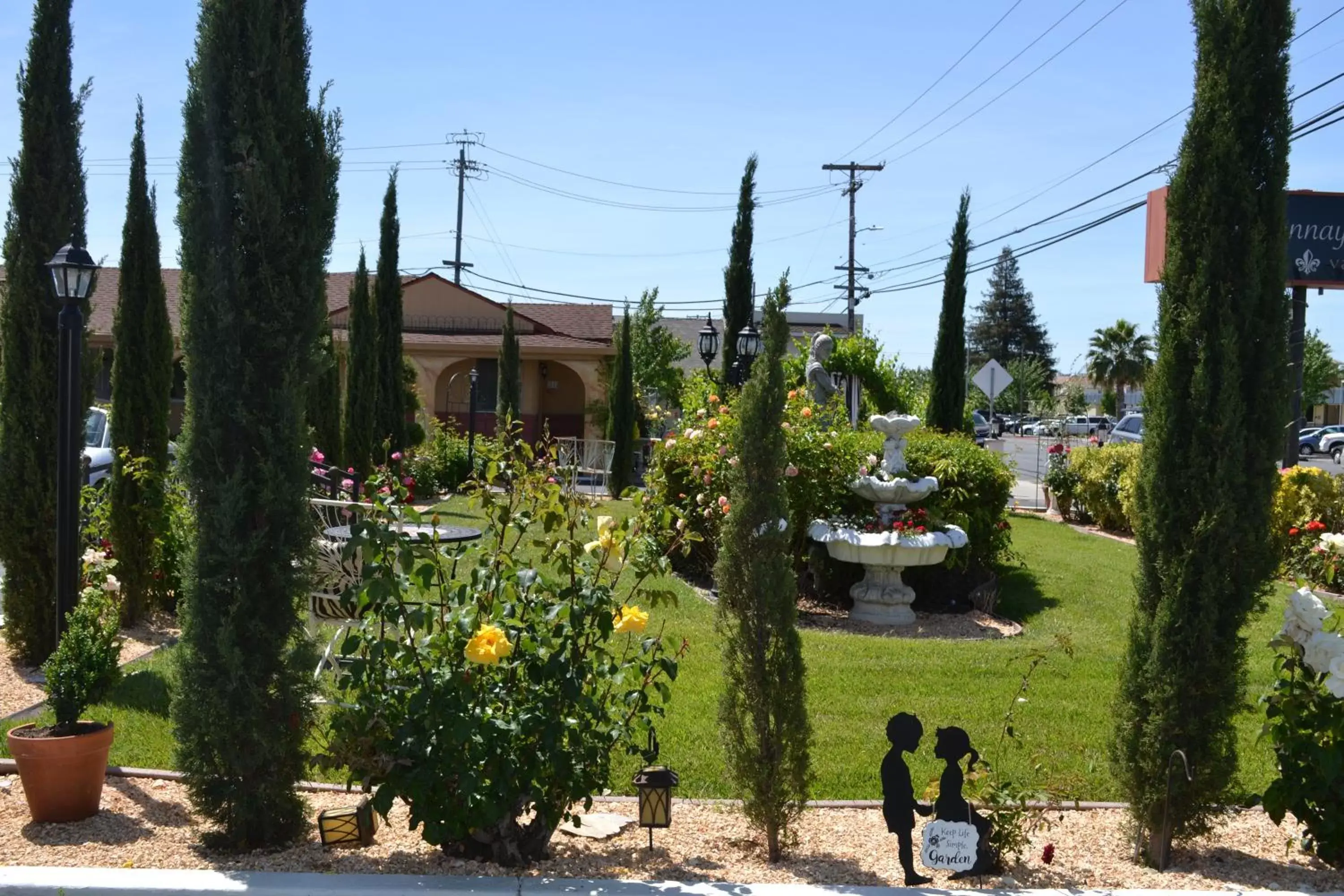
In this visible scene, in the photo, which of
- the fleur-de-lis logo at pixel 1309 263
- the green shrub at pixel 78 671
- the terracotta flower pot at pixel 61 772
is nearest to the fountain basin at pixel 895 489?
the green shrub at pixel 78 671

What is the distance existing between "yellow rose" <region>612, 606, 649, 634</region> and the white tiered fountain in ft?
19.7

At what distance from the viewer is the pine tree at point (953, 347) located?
22.4 m

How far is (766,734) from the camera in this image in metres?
4.04

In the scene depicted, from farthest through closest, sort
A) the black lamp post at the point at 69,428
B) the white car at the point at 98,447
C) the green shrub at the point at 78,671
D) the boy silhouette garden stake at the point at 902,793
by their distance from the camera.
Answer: the white car at the point at 98,447 → the black lamp post at the point at 69,428 → the green shrub at the point at 78,671 → the boy silhouette garden stake at the point at 902,793

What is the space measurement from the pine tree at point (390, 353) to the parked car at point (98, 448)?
4.68m

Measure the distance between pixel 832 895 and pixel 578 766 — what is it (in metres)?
0.96

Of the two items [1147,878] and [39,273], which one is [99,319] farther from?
[1147,878]

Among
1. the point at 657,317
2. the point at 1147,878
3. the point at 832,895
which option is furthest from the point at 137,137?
the point at 657,317

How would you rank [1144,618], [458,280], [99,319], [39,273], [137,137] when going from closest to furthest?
[1144,618] → [39,273] → [137,137] → [99,319] → [458,280]

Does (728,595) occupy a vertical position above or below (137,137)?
below

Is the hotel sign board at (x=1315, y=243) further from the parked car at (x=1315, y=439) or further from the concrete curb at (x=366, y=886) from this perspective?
the parked car at (x=1315, y=439)

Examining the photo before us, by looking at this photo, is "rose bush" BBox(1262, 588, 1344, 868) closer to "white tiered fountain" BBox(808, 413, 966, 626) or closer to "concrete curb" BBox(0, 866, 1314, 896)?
"concrete curb" BBox(0, 866, 1314, 896)

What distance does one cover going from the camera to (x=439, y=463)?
21359mm

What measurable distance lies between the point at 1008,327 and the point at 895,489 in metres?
70.5
